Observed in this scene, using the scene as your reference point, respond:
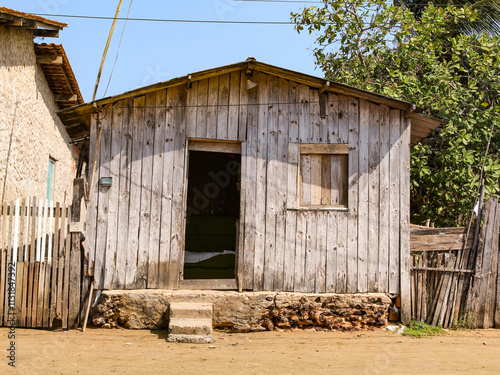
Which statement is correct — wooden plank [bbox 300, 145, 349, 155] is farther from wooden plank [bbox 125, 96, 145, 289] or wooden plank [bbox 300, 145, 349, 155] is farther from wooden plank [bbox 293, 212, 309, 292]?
wooden plank [bbox 125, 96, 145, 289]

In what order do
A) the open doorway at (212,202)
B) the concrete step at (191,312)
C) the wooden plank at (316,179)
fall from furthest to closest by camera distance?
the open doorway at (212,202) < the wooden plank at (316,179) < the concrete step at (191,312)

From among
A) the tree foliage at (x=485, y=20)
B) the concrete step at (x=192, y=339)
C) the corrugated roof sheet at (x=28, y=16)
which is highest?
the tree foliage at (x=485, y=20)

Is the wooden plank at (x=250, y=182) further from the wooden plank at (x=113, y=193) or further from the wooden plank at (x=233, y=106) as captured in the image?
the wooden plank at (x=113, y=193)

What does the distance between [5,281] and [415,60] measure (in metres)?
10.2

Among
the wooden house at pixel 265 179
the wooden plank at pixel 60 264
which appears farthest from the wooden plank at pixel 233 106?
the wooden plank at pixel 60 264

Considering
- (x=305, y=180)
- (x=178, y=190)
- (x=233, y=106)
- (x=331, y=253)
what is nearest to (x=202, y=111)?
(x=233, y=106)

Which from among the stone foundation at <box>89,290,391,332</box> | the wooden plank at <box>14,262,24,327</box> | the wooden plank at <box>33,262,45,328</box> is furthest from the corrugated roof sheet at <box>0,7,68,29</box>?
the stone foundation at <box>89,290,391,332</box>

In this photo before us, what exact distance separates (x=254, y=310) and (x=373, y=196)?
267 centimetres

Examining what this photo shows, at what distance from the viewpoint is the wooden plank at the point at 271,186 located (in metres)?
7.55

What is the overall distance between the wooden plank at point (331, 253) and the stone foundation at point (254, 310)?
192 mm

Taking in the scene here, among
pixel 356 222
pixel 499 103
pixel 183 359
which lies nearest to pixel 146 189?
pixel 183 359

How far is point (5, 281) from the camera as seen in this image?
23.0 feet

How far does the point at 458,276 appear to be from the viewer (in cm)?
773

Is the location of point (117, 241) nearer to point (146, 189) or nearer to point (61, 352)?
point (146, 189)
